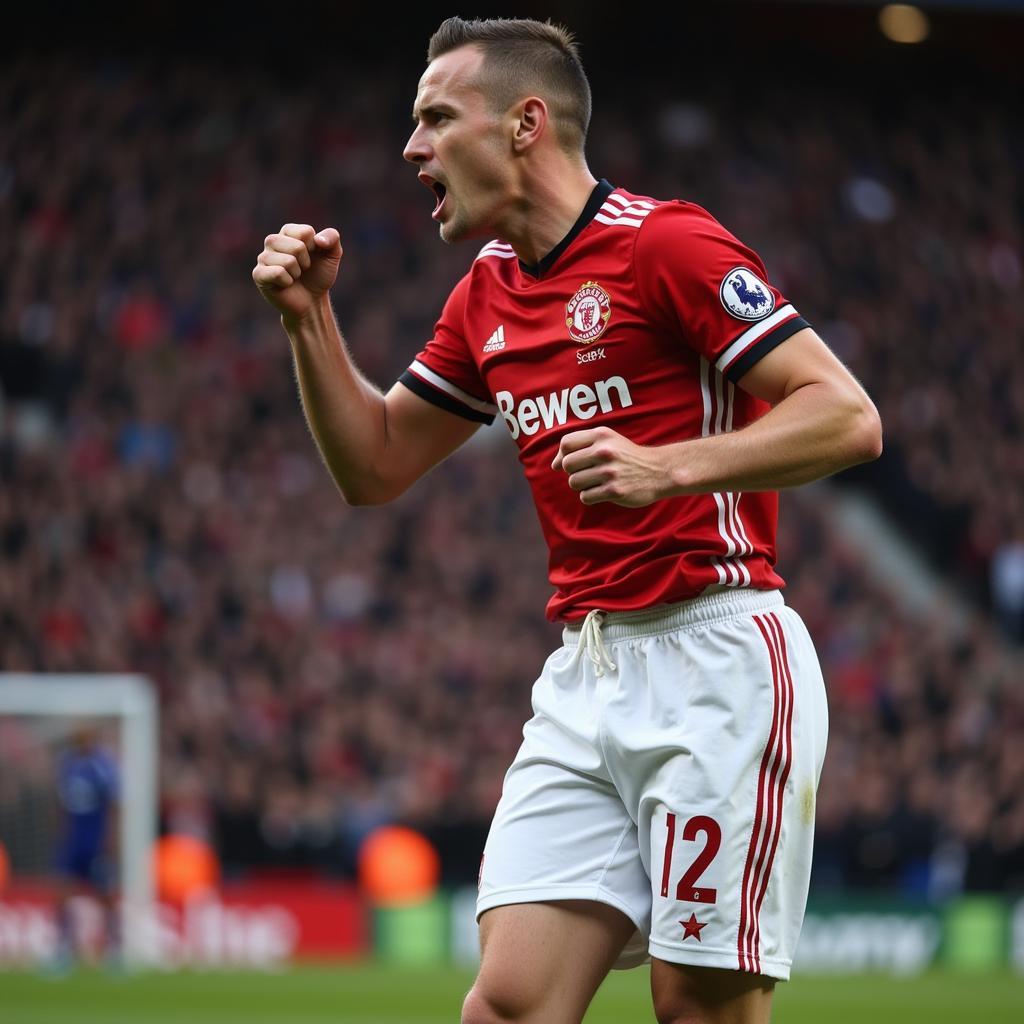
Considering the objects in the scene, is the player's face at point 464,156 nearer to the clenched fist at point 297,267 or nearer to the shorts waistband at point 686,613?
the clenched fist at point 297,267

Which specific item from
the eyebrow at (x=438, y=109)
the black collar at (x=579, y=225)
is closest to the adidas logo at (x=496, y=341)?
the black collar at (x=579, y=225)

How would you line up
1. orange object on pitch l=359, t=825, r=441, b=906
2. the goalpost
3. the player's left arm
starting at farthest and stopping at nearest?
orange object on pitch l=359, t=825, r=441, b=906 → the goalpost → the player's left arm

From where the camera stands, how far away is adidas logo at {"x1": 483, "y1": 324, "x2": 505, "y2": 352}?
13.2 ft

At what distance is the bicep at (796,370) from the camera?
3553 mm

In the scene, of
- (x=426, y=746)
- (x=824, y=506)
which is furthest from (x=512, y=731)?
(x=824, y=506)

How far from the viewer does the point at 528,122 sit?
4008 millimetres

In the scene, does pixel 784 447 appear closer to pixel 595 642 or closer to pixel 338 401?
pixel 595 642

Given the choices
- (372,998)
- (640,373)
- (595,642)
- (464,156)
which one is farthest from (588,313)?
(372,998)

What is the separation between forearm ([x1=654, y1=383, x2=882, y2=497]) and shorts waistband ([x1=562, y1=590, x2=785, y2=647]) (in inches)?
13.4

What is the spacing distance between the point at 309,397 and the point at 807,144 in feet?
62.8

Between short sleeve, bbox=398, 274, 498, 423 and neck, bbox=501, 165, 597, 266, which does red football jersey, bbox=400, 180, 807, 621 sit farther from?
short sleeve, bbox=398, 274, 498, 423

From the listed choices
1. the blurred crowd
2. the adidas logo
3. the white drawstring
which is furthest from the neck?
the blurred crowd

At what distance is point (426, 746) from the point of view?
16.3m

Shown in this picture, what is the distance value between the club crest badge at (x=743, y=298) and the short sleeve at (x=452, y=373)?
0.82 metres
